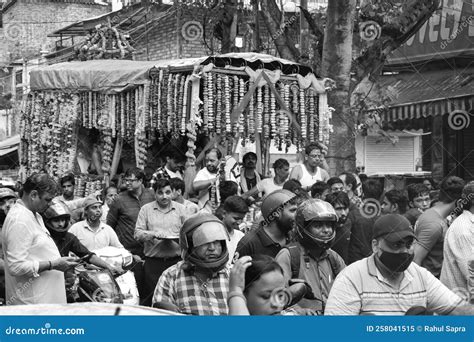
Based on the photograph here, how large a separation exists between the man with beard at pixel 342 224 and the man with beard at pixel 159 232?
5.60 ft

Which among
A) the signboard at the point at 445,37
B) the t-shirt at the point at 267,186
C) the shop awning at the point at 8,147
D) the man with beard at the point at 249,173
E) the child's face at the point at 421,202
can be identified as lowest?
the child's face at the point at 421,202

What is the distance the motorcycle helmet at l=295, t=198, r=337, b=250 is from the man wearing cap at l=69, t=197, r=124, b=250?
313 centimetres

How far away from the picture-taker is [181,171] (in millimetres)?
12555

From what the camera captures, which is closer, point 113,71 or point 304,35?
point 113,71

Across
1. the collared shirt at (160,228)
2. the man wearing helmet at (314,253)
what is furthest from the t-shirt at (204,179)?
the man wearing helmet at (314,253)

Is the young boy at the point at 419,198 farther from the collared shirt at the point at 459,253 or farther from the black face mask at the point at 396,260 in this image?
the black face mask at the point at 396,260

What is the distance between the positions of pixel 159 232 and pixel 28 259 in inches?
114

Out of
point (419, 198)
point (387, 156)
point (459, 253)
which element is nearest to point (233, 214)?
point (459, 253)

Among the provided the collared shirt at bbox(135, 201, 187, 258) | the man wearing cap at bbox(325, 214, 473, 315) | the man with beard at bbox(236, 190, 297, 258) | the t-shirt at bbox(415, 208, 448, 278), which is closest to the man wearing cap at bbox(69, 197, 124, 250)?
the collared shirt at bbox(135, 201, 187, 258)

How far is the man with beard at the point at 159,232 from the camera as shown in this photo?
9.24m

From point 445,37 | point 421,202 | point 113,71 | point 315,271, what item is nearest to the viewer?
point 315,271

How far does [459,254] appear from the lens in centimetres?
720

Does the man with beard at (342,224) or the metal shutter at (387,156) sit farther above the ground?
the metal shutter at (387,156)

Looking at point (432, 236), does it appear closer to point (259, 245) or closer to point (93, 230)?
point (259, 245)
